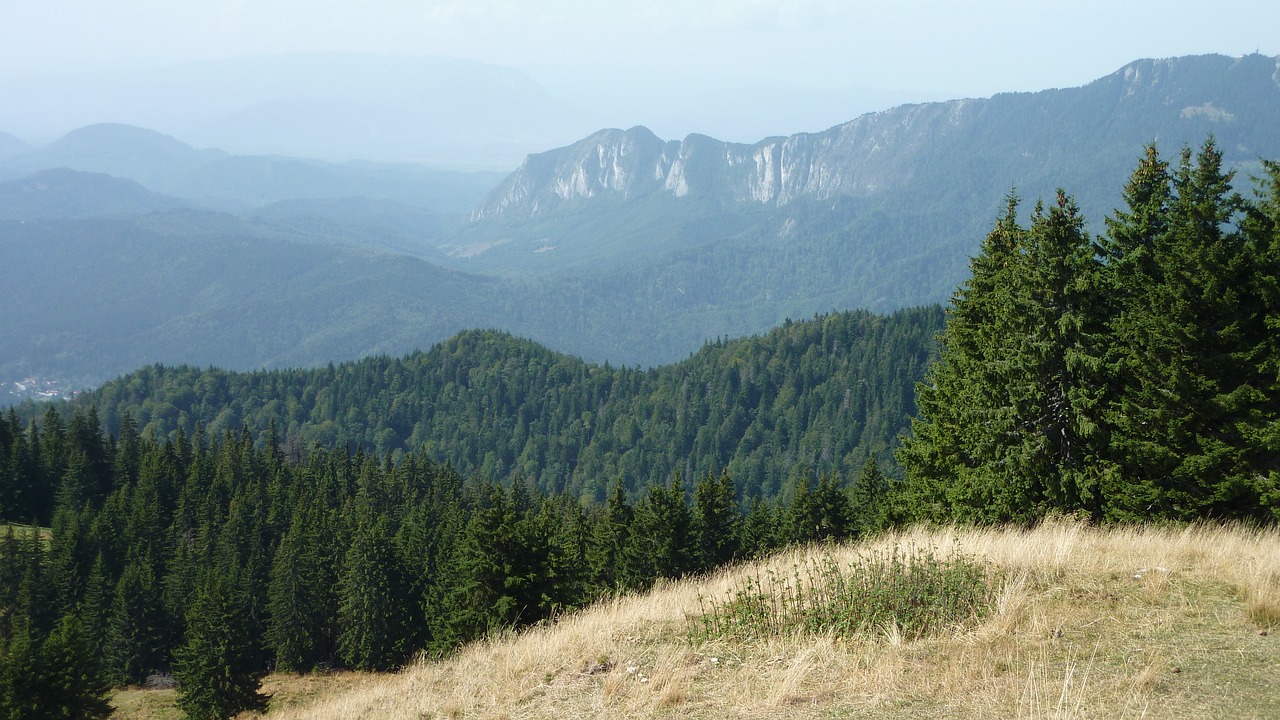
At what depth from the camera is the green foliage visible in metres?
10.9

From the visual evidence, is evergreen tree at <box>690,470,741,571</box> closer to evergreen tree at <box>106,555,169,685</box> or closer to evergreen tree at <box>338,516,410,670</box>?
evergreen tree at <box>338,516,410,670</box>

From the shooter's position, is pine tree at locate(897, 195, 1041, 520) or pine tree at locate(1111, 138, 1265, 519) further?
pine tree at locate(897, 195, 1041, 520)

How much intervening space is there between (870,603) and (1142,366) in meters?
12.6

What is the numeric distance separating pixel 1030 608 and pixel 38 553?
3421 inches

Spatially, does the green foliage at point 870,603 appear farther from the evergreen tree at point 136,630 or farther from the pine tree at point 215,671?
the evergreen tree at point 136,630

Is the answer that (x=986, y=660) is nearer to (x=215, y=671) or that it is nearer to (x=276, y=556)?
(x=215, y=671)

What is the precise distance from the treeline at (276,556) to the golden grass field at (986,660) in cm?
1214

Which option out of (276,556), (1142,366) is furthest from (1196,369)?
(276,556)

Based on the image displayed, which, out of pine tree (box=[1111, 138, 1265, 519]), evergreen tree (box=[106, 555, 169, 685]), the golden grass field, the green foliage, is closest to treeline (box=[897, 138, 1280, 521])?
pine tree (box=[1111, 138, 1265, 519])

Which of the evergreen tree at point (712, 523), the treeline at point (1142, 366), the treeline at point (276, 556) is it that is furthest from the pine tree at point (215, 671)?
the treeline at point (1142, 366)

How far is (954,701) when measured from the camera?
8617 millimetres

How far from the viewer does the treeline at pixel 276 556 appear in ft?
125

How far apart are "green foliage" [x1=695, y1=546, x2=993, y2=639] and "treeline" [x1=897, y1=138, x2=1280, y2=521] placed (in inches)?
387

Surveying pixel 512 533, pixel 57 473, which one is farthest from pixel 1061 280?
pixel 57 473
